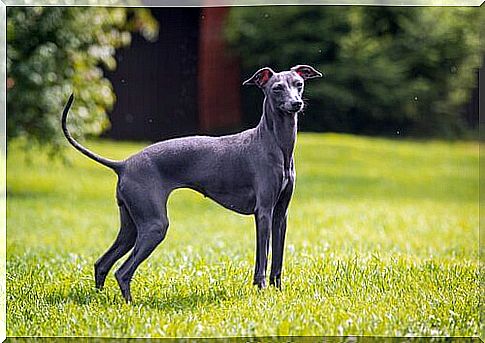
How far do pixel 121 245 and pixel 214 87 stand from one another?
8.29 ft

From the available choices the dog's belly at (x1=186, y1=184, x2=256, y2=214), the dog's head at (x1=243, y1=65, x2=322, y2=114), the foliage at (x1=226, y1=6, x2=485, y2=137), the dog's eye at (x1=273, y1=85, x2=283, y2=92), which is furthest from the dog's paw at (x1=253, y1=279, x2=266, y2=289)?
the foliage at (x1=226, y1=6, x2=485, y2=137)

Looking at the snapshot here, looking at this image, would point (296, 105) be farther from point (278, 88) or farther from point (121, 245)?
point (121, 245)

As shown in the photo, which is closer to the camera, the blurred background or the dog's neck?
the dog's neck

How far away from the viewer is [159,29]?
6.10 m

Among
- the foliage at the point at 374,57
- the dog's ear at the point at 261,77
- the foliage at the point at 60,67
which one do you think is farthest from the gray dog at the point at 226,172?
the foliage at the point at 60,67

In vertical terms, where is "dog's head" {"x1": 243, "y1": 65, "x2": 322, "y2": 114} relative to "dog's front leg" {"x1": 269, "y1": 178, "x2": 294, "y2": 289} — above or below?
above

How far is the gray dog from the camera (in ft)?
15.0

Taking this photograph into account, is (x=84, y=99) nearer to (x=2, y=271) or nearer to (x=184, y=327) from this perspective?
(x=2, y=271)

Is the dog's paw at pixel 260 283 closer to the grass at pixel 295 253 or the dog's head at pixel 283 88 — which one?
the grass at pixel 295 253

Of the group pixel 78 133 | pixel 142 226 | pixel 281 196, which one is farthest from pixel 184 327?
pixel 78 133

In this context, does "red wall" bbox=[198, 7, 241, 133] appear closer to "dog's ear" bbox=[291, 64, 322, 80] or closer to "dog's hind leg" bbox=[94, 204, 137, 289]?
"dog's ear" bbox=[291, 64, 322, 80]

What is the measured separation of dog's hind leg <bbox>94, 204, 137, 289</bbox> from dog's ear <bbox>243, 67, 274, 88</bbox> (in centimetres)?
96

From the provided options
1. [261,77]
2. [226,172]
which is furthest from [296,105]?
[226,172]

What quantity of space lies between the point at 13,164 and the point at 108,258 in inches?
243
